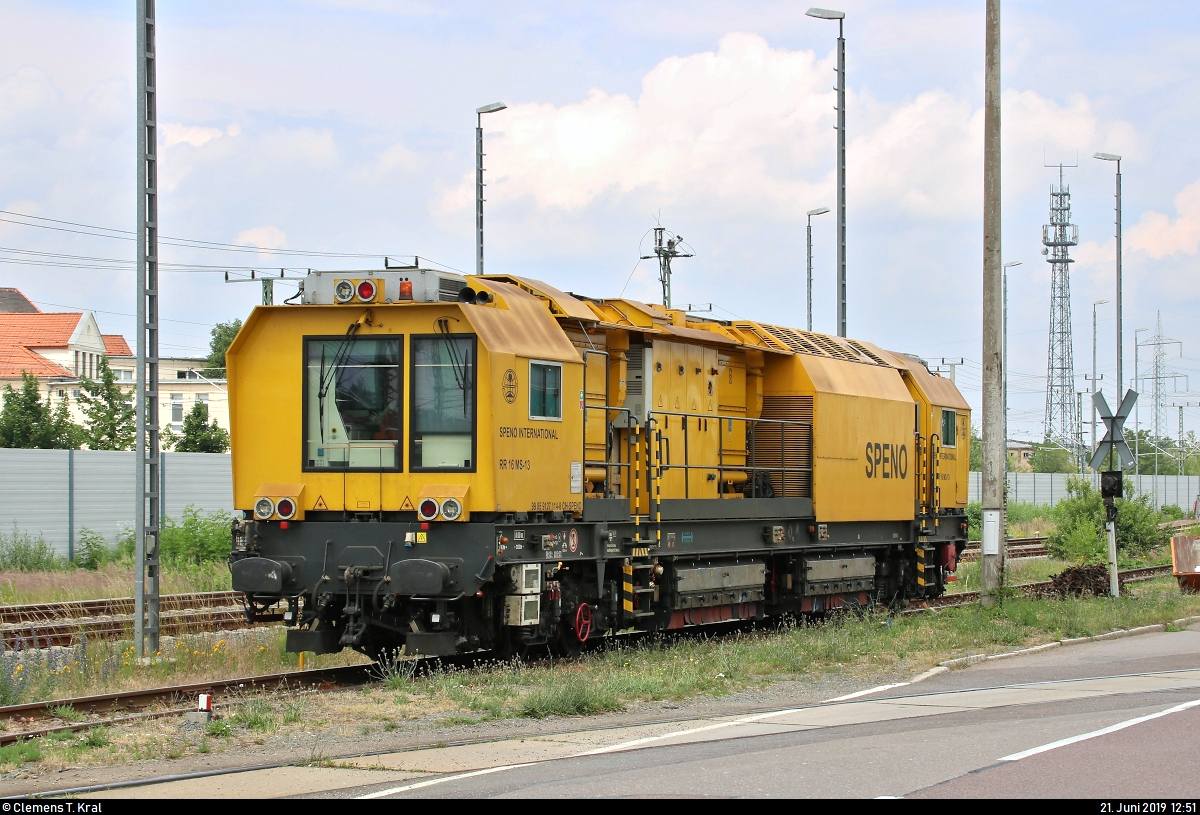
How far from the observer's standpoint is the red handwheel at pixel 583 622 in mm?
14445

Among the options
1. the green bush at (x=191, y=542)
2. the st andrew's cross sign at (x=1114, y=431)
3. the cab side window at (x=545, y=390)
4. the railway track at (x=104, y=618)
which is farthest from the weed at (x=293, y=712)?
the green bush at (x=191, y=542)

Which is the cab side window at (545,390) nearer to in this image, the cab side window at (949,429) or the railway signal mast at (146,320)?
the railway signal mast at (146,320)

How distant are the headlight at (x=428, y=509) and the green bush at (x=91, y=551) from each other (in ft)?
50.3

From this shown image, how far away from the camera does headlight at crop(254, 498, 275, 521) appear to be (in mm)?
13672

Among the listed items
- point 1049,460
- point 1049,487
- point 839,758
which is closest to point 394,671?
point 839,758

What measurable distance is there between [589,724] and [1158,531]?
1289 inches

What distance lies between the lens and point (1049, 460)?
85312 mm

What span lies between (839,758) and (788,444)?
33.9 ft

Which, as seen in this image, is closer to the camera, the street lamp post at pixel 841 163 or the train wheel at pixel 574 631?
the train wheel at pixel 574 631

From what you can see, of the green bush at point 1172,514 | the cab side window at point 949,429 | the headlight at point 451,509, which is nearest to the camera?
the headlight at point 451,509

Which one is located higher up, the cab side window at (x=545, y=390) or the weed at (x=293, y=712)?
the cab side window at (x=545, y=390)

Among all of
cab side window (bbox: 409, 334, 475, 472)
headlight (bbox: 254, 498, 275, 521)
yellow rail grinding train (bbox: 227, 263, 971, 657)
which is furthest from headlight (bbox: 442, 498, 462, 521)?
headlight (bbox: 254, 498, 275, 521)

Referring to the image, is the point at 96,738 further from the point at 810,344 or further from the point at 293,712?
the point at 810,344

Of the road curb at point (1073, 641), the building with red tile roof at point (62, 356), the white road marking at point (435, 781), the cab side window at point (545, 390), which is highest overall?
the building with red tile roof at point (62, 356)
